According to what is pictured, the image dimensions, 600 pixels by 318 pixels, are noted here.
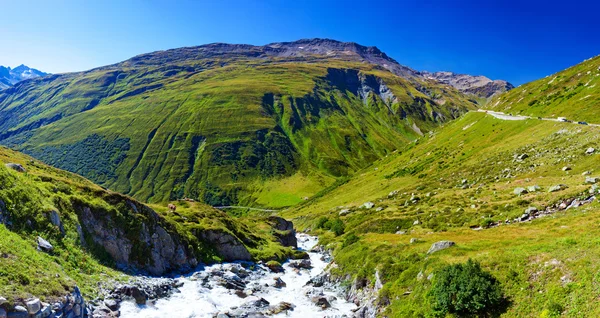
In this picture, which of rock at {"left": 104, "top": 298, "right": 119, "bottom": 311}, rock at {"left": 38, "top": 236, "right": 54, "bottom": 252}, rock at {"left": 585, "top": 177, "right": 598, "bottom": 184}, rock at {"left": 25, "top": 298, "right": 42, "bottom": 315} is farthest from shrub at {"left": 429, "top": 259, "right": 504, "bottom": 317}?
rock at {"left": 38, "top": 236, "right": 54, "bottom": 252}

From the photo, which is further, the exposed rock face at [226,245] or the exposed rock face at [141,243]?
the exposed rock face at [226,245]

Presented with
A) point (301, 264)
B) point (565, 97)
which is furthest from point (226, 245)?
point (565, 97)

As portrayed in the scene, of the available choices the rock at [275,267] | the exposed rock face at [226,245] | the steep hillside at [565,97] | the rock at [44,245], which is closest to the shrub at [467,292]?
the rock at [44,245]

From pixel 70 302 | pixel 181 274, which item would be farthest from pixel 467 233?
pixel 70 302

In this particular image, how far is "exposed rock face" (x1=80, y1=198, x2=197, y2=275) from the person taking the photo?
151 feet

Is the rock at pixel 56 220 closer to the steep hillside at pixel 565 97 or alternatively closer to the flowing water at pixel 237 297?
the flowing water at pixel 237 297

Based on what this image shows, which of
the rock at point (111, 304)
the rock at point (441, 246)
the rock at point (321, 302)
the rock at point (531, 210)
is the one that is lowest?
the rock at point (321, 302)

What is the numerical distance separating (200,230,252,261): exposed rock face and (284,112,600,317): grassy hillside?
2034 centimetres

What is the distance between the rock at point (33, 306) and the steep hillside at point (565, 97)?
121 meters

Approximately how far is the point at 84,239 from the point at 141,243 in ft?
29.0

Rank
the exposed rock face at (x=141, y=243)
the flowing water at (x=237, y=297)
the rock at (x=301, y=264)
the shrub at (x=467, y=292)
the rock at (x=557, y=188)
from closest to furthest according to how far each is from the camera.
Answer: the shrub at (x=467, y=292) < the flowing water at (x=237, y=297) < the exposed rock face at (x=141, y=243) < the rock at (x=557, y=188) < the rock at (x=301, y=264)

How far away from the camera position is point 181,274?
52781mm

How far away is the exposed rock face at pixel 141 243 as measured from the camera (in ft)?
151

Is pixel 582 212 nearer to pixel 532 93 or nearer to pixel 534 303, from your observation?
pixel 534 303
